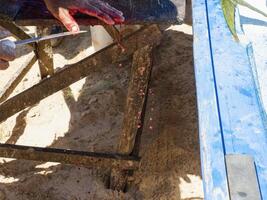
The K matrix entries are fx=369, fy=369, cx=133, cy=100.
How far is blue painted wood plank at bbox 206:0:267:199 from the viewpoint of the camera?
1.65 meters

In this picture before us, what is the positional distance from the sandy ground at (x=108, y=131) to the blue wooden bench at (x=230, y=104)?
112cm

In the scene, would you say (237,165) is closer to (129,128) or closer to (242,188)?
(242,188)

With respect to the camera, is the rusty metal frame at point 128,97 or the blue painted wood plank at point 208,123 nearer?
the blue painted wood plank at point 208,123

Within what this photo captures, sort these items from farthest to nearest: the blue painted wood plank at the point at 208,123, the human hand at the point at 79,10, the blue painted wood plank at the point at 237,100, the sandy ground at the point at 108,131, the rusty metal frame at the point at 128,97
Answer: the sandy ground at the point at 108,131, the rusty metal frame at the point at 128,97, the human hand at the point at 79,10, the blue painted wood plank at the point at 237,100, the blue painted wood plank at the point at 208,123

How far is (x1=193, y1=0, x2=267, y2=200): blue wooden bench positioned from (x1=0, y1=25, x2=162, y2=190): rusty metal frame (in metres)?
0.36

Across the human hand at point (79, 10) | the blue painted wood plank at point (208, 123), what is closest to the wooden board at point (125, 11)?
the human hand at point (79, 10)

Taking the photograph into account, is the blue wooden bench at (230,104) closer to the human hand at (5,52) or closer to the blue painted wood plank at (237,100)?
the blue painted wood plank at (237,100)

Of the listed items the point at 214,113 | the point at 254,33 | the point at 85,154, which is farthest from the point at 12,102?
the point at 254,33

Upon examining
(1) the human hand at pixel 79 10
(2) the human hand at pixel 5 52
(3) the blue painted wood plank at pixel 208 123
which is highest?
(1) the human hand at pixel 79 10

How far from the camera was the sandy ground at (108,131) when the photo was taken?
9.70 feet

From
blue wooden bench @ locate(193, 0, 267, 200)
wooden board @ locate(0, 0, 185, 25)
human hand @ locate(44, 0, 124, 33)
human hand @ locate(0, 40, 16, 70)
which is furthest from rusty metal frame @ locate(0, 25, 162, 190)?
human hand @ locate(0, 40, 16, 70)

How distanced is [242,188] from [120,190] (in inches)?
63.2

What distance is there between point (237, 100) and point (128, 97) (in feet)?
2.91

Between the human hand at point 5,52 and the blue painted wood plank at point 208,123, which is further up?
the human hand at point 5,52
